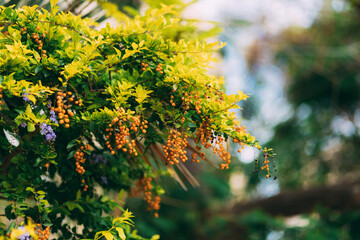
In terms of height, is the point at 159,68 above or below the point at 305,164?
below

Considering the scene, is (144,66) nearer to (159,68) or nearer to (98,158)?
(159,68)

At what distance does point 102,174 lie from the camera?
1860 millimetres

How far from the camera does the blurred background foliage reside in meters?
5.57

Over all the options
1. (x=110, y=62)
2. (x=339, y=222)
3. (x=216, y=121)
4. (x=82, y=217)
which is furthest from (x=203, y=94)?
(x=339, y=222)

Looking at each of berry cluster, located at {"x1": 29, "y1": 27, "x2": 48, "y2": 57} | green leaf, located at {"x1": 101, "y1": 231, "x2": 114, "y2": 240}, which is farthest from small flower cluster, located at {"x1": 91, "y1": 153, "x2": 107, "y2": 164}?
berry cluster, located at {"x1": 29, "y1": 27, "x2": 48, "y2": 57}

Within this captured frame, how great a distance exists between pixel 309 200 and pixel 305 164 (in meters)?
1.07

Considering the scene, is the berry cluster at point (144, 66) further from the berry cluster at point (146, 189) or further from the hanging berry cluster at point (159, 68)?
the berry cluster at point (146, 189)

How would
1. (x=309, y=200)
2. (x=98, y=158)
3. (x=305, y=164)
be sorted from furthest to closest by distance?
(x=305, y=164), (x=309, y=200), (x=98, y=158)

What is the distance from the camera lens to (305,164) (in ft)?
21.8

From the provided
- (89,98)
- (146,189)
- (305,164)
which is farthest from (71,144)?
(305,164)

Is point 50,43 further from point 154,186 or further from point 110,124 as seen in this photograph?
point 154,186

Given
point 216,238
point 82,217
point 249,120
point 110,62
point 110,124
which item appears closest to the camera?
point 110,124

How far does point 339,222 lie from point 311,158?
142 centimetres

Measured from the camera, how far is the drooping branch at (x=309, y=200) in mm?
5430
